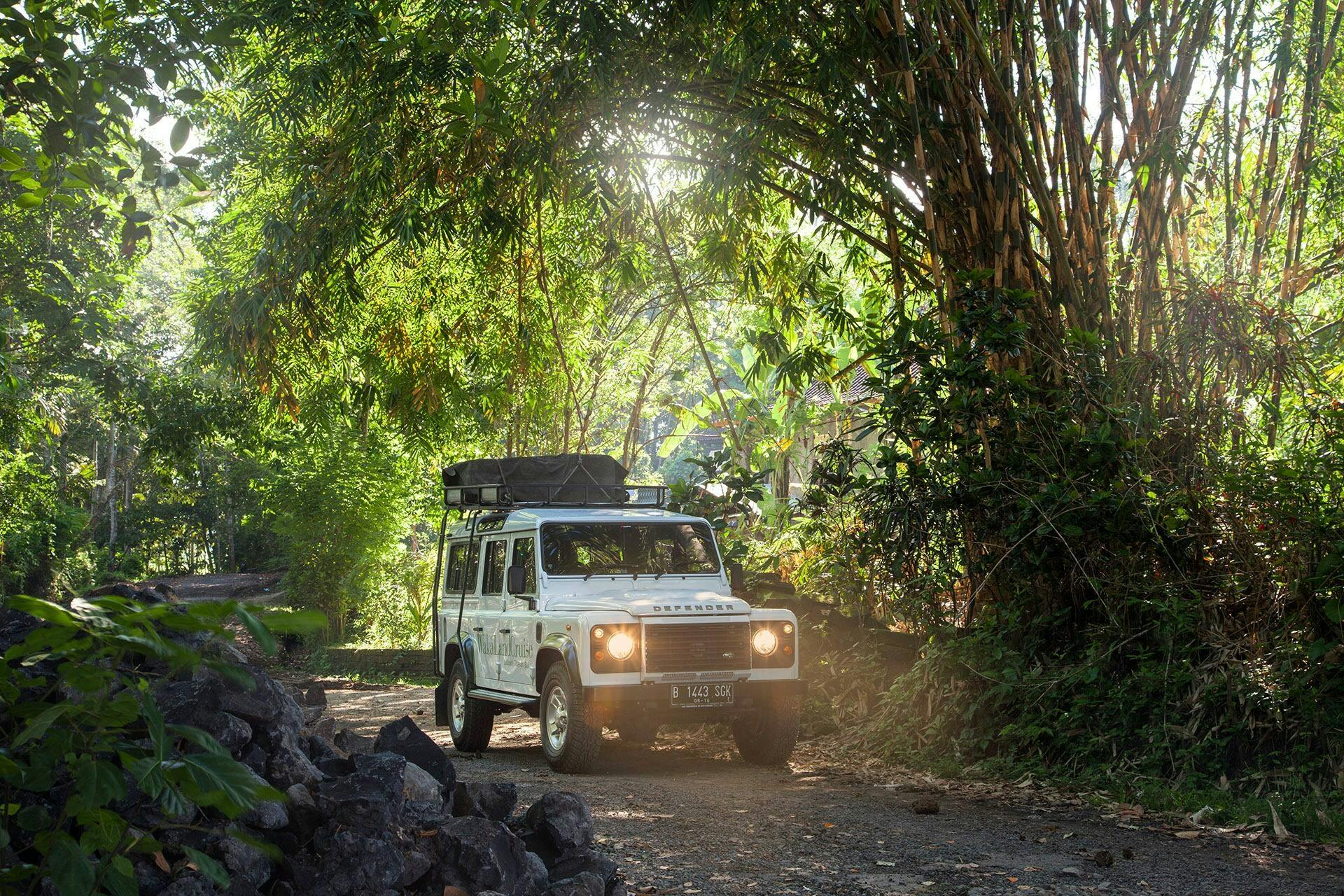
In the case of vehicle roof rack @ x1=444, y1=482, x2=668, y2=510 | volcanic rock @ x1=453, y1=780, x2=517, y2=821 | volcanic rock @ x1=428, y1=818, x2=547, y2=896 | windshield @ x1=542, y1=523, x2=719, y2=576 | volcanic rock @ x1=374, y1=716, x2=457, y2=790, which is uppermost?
vehicle roof rack @ x1=444, y1=482, x2=668, y2=510

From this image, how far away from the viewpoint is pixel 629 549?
943 centimetres

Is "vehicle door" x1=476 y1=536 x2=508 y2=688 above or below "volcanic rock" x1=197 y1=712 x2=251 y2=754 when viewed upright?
above

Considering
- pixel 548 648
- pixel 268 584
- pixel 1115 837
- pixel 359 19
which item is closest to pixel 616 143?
pixel 359 19

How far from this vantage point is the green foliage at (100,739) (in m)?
2.16

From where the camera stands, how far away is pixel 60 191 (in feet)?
11.4

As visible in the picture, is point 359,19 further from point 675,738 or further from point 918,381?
point 675,738

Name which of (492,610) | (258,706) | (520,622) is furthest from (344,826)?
(492,610)

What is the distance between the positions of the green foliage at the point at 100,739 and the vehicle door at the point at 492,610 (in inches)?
260

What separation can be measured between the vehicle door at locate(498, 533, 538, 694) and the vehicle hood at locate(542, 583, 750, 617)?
221mm

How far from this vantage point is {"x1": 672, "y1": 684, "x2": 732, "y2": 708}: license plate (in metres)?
8.01

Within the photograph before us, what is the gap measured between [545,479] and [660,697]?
9.66ft

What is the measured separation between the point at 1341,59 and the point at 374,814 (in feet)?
30.7

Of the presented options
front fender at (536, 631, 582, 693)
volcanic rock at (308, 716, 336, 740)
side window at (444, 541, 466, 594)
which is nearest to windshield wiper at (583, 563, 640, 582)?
front fender at (536, 631, 582, 693)

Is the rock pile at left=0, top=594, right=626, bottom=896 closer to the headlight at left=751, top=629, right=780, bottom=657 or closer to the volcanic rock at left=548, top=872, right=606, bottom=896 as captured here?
the volcanic rock at left=548, top=872, right=606, bottom=896
